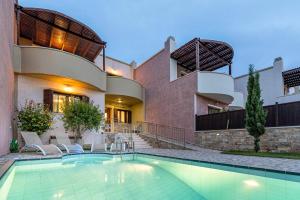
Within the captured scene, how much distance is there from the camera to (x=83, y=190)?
209 inches

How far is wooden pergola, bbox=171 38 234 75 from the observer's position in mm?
15587

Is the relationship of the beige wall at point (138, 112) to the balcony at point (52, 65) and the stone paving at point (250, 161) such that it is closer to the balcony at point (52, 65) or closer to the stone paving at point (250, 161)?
the balcony at point (52, 65)

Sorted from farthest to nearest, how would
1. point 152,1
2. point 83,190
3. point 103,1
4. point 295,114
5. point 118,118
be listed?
point 103,1, point 152,1, point 118,118, point 295,114, point 83,190

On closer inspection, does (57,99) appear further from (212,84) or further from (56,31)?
(212,84)

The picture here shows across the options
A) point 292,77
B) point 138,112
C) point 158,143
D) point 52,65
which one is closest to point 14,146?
point 52,65

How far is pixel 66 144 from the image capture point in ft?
41.9

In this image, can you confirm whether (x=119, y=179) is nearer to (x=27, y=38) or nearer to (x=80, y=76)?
(x=80, y=76)

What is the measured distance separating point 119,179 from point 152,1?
7565 centimetres

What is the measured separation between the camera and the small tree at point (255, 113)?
37.5 ft

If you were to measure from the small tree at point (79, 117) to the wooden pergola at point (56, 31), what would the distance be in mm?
4939

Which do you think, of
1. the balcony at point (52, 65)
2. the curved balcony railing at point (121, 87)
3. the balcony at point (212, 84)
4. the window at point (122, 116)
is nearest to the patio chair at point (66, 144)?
the balcony at point (52, 65)

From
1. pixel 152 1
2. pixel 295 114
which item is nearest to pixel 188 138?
pixel 295 114

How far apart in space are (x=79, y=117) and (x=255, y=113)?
31.1ft

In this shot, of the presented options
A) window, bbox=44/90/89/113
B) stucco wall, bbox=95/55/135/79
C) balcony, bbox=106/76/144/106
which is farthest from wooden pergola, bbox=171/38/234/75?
A: window, bbox=44/90/89/113
